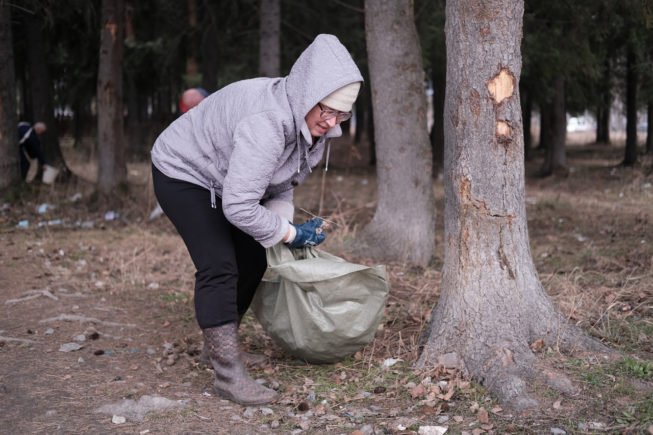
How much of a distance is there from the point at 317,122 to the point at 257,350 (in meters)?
1.75

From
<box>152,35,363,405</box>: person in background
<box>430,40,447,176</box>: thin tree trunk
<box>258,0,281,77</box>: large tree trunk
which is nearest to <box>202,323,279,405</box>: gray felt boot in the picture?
<box>152,35,363,405</box>: person in background

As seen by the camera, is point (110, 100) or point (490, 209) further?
point (110, 100)

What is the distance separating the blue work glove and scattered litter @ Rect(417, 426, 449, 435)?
3.56 ft

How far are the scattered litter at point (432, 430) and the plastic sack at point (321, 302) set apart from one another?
0.74m

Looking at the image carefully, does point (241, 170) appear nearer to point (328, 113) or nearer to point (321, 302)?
point (328, 113)

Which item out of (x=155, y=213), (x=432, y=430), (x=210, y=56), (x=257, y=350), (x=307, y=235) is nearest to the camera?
(x=432, y=430)

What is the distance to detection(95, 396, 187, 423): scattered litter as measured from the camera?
3.46m

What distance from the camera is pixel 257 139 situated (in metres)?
3.23

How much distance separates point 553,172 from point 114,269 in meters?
11.2

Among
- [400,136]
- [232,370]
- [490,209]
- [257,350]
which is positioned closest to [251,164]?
[232,370]

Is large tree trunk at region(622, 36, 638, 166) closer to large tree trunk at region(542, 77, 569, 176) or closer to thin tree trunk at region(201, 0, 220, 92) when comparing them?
large tree trunk at region(542, 77, 569, 176)

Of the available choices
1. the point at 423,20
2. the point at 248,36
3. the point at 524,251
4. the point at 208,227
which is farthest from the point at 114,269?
the point at 248,36

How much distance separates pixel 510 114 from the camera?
3781 millimetres

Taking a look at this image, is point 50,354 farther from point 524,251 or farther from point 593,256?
point 593,256
